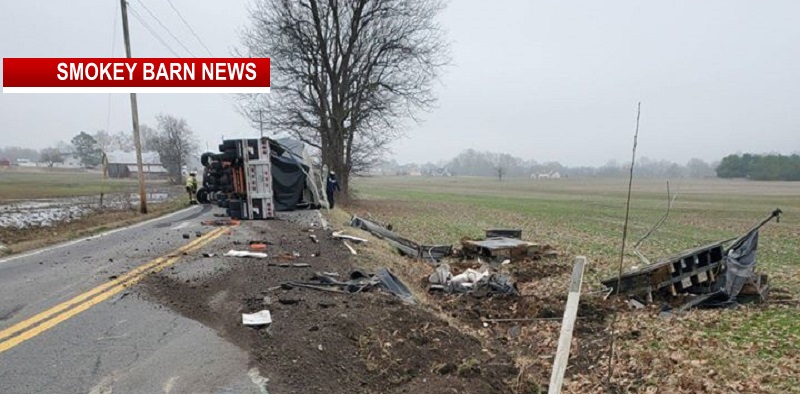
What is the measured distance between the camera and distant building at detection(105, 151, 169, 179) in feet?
281

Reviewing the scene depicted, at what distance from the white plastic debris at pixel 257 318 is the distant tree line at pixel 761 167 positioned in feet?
383

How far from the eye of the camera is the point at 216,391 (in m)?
3.18

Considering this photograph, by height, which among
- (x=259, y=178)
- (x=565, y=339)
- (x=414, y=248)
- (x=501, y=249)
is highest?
(x=259, y=178)

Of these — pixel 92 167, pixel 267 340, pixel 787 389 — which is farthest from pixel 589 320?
pixel 92 167

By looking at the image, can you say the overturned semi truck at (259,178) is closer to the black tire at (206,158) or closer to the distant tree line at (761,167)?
the black tire at (206,158)

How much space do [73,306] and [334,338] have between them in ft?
9.98

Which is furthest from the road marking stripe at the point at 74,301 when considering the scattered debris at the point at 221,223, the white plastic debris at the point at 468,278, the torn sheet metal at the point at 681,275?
the torn sheet metal at the point at 681,275

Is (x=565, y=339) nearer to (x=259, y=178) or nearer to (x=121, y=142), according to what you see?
(x=259, y=178)

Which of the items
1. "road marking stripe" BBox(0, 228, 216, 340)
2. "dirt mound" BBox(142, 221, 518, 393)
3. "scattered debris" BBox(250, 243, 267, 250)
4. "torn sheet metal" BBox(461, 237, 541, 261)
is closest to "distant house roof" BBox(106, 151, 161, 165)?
"torn sheet metal" BBox(461, 237, 541, 261)

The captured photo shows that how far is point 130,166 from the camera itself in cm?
8931

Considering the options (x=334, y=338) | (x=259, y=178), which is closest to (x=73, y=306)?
(x=334, y=338)

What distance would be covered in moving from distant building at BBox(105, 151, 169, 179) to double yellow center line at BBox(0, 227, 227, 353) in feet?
289

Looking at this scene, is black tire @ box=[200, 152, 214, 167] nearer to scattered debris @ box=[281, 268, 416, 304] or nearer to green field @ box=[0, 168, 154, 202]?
green field @ box=[0, 168, 154, 202]

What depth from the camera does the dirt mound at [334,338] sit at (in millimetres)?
3607
